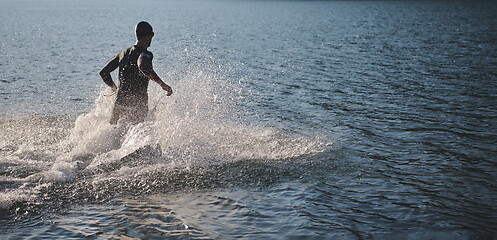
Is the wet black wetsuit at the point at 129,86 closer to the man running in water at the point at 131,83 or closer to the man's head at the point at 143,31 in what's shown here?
the man running in water at the point at 131,83

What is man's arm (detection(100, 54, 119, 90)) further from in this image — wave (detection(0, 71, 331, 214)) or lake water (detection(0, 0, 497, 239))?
lake water (detection(0, 0, 497, 239))

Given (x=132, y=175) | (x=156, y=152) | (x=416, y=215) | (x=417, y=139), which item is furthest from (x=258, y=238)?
(x=417, y=139)

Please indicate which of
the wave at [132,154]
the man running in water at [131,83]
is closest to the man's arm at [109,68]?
the man running in water at [131,83]

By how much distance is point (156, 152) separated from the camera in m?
11.1

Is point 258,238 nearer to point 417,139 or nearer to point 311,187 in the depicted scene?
point 311,187

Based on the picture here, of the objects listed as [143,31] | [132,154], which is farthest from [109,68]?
[132,154]

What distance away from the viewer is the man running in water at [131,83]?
10836 millimetres

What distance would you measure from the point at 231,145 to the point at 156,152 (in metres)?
2.04

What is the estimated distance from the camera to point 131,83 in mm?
11188

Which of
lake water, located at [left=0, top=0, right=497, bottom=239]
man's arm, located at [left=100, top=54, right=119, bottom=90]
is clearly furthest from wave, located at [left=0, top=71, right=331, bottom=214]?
man's arm, located at [left=100, top=54, right=119, bottom=90]

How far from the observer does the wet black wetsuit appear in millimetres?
10969

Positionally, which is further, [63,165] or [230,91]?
[230,91]

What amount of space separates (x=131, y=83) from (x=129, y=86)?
0.27ft

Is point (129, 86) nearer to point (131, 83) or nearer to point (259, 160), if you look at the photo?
point (131, 83)
